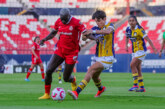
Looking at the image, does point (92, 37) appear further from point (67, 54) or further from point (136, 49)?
point (136, 49)

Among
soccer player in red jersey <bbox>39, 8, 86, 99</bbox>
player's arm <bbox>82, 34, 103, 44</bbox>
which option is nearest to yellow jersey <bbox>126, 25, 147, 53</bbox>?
player's arm <bbox>82, 34, 103, 44</bbox>

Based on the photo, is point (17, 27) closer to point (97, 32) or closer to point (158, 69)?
point (158, 69)

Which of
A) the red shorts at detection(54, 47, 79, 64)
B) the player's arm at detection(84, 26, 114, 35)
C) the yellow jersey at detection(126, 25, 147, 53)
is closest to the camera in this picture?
the player's arm at detection(84, 26, 114, 35)

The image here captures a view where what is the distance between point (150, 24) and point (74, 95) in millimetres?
28802

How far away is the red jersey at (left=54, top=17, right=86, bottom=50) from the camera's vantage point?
29.3 ft

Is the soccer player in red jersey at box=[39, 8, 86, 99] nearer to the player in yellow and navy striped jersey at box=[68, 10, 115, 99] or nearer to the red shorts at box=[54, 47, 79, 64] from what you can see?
the red shorts at box=[54, 47, 79, 64]

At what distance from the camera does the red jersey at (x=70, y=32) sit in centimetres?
895

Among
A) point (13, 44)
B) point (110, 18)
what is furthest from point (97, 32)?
point (110, 18)

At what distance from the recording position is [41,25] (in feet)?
121

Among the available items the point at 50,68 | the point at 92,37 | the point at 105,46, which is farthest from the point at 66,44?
the point at 105,46

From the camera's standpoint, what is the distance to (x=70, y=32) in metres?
9.00

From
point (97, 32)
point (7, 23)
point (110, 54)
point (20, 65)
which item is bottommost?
point (20, 65)

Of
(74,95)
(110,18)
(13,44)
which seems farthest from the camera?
(110,18)

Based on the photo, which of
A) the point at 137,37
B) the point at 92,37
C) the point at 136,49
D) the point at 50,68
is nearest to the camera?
the point at 92,37
